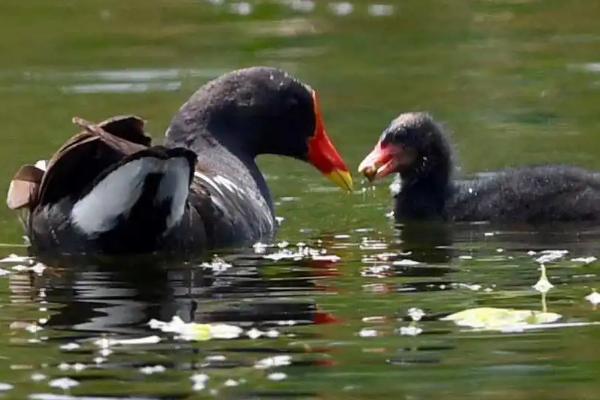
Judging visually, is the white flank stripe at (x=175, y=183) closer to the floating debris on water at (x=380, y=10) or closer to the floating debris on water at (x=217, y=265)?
the floating debris on water at (x=217, y=265)

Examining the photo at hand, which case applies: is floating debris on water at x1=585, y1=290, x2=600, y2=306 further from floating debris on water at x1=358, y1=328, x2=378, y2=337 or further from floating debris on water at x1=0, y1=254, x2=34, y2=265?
floating debris on water at x1=0, y1=254, x2=34, y2=265

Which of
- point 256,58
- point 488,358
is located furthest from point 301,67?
point 488,358

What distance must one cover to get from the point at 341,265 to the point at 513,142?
393 cm

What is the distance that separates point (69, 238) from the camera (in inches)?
386

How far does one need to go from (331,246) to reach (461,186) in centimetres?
165

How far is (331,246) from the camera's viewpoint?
33.6ft

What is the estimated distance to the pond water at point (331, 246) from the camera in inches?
277

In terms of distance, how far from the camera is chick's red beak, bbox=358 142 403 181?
11.6m

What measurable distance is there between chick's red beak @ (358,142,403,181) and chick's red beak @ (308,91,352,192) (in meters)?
0.13

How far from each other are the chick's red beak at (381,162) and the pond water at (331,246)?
232 mm

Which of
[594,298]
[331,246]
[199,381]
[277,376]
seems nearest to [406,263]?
[331,246]

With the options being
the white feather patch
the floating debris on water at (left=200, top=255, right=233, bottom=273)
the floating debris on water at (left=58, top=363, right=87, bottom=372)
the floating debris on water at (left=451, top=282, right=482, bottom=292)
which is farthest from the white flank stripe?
the floating debris on water at (left=58, top=363, right=87, bottom=372)

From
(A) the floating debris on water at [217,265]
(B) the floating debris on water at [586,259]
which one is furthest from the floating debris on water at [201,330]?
(B) the floating debris on water at [586,259]

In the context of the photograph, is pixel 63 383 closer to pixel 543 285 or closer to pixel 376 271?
pixel 543 285
